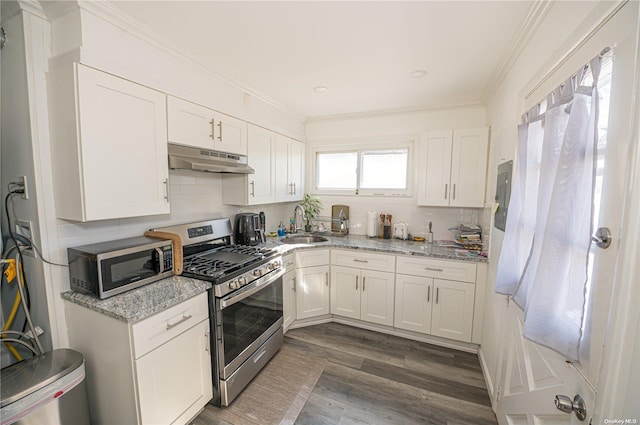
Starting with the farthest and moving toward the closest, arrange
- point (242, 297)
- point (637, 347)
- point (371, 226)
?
point (371, 226)
point (242, 297)
point (637, 347)

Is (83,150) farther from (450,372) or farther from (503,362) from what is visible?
(450,372)

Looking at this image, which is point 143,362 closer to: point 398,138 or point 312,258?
point 312,258

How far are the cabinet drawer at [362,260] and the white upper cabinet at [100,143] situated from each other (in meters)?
1.90

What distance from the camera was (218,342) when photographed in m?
1.72

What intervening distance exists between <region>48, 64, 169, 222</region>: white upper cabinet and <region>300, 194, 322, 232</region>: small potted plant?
82.6 inches

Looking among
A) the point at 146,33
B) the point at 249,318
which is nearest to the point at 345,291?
the point at 249,318

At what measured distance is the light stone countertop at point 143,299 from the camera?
1.31 meters

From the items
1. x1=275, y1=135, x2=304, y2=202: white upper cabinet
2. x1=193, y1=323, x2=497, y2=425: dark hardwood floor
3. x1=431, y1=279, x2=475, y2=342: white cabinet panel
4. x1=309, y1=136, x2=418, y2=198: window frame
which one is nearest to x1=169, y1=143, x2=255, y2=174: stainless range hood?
x1=275, y1=135, x2=304, y2=202: white upper cabinet

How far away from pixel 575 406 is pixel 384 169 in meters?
2.84

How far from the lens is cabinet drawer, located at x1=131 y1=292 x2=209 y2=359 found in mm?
1308

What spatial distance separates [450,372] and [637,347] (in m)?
1.91

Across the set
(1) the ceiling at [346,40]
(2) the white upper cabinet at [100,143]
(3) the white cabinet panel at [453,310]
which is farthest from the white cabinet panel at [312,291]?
(1) the ceiling at [346,40]

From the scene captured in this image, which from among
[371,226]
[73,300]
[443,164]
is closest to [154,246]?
[73,300]

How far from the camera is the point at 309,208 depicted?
3.61 meters
